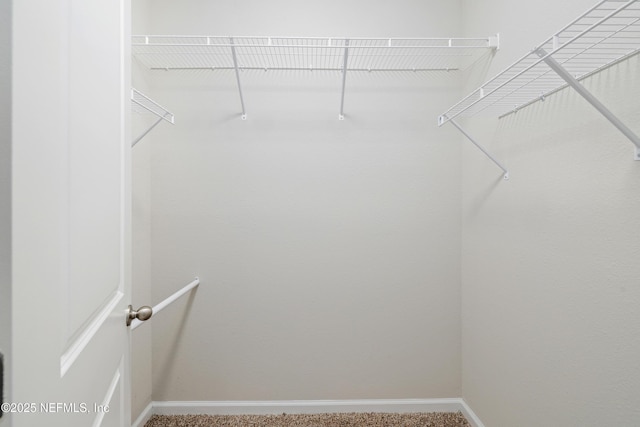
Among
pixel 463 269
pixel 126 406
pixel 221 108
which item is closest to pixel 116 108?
pixel 126 406

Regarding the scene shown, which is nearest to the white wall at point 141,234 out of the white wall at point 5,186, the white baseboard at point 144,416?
the white baseboard at point 144,416

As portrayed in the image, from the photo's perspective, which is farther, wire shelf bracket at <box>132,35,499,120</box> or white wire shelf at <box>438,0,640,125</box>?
wire shelf bracket at <box>132,35,499,120</box>

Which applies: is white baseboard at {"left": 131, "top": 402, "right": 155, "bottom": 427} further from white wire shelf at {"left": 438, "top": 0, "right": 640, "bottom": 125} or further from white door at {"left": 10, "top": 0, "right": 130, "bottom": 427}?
white wire shelf at {"left": 438, "top": 0, "right": 640, "bottom": 125}

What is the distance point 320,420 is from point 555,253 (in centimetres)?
150

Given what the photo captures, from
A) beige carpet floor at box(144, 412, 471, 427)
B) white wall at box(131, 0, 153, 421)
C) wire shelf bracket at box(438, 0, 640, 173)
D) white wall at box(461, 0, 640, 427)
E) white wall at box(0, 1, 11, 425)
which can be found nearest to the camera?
white wall at box(0, 1, 11, 425)

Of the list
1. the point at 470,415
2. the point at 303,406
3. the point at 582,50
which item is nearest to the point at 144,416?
the point at 303,406

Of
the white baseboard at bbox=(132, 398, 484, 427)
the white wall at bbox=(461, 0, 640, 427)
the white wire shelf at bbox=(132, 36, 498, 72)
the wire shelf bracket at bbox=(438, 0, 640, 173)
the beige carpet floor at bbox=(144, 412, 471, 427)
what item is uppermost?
the white wire shelf at bbox=(132, 36, 498, 72)

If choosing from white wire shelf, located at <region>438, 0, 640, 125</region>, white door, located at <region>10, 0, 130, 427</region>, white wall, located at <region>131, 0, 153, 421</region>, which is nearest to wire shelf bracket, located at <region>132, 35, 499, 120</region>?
white wall, located at <region>131, 0, 153, 421</region>

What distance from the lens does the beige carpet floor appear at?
1741 mm

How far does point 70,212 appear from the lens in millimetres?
549

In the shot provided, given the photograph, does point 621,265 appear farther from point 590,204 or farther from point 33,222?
point 33,222

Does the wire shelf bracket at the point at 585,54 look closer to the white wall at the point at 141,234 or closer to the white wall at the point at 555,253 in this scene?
the white wall at the point at 555,253

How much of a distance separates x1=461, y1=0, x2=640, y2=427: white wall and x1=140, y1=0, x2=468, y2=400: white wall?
0.25m

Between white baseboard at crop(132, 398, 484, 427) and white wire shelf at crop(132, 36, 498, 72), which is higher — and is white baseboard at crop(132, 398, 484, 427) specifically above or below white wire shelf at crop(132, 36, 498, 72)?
below
